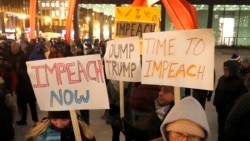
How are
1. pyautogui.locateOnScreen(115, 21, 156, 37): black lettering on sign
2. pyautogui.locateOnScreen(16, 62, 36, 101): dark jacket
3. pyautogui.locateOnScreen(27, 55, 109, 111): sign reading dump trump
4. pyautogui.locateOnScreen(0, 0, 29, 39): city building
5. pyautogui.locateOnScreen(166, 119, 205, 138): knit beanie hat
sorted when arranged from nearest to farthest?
1. pyautogui.locateOnScreen(166, 119, 205, 138): knit beanie hat
2. pyautogui.locateOnScreen(27, 55, 109, 111): sign reading dump trump
3. pyautogui.locateOnScreen(115, 21, 156, 37): black lettering on sign
4. pyautogui.locateOnScreen(16, 62, 36, 101): dark jacket
5. pyautogui.locateOnScreen(0, 0, 29, 39): city building

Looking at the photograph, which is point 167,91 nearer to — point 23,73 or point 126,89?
point 126,89

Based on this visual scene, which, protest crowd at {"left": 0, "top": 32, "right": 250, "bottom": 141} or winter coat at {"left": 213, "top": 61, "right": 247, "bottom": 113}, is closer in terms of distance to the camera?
protest crowd at {"left": 0, "top": 32, "right": 250, "bottom": 141}

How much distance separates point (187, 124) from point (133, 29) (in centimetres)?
357

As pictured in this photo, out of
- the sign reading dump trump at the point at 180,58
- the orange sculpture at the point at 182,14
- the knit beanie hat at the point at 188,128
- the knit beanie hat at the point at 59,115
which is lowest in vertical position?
the knit beanie hat at the point at 59,115

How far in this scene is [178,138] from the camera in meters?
2.07

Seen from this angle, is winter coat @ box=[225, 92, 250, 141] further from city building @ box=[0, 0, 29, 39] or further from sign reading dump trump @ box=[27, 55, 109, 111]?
city building @ box=[0, 0, 29, 39]

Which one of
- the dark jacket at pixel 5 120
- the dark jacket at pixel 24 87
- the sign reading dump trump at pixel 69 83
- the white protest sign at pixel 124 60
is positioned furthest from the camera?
the dark jacket at pixel 24 87

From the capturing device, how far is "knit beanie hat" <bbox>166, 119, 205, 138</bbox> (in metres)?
2.04

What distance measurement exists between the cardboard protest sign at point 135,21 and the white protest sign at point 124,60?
1054mm

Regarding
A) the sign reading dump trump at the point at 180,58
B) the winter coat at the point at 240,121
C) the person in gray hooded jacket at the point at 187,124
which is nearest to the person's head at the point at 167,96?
the sign reading dump trump at the point at 180,58

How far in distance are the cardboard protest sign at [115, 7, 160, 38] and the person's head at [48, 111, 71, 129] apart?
249 cm

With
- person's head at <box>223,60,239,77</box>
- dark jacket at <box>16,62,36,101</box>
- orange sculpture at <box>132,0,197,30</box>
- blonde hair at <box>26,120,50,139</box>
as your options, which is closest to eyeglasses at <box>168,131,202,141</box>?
blonde hair at <box>26,120,50,139</box>

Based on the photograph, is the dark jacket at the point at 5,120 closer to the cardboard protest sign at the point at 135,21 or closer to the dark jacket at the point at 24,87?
the cardboard protest sign at the point at 135,21

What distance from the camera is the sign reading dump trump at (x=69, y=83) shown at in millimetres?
2988
